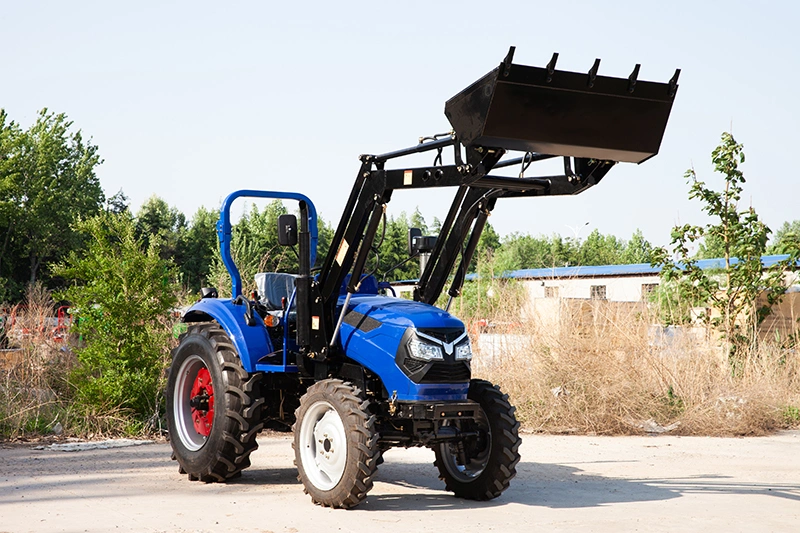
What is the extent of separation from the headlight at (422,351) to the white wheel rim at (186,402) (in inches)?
93.0

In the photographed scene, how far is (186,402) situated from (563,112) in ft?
14.4

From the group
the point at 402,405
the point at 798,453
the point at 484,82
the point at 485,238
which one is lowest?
the point at 798,453

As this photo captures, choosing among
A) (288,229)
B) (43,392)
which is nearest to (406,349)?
(288,229)

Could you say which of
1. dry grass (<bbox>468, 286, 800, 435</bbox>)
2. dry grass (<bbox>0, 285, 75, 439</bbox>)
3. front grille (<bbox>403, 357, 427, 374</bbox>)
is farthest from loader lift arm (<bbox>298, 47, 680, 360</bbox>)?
dry grass (<bbox>468, 286, 800, 435</bbox>)

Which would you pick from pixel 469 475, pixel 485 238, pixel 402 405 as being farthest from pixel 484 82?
pixel 485 238

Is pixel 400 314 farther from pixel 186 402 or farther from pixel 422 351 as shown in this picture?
pixel 186 402

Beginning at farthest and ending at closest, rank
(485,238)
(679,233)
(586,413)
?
1. (485,238)
2. (679,233)
3. (586,413)

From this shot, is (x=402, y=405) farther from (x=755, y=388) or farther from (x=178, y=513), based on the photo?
Result: (x=755, y=388)

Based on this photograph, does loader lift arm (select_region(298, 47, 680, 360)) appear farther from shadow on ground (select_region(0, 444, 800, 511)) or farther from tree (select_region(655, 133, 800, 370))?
tree (select_region(655, 133, 800, 370))

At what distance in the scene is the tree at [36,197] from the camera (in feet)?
161

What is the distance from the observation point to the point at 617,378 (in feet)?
41.0

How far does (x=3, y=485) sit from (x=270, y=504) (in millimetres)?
2380

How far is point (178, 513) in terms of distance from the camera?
6297 millimetres

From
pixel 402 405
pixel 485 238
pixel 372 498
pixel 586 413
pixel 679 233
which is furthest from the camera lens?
pixel 485 238
